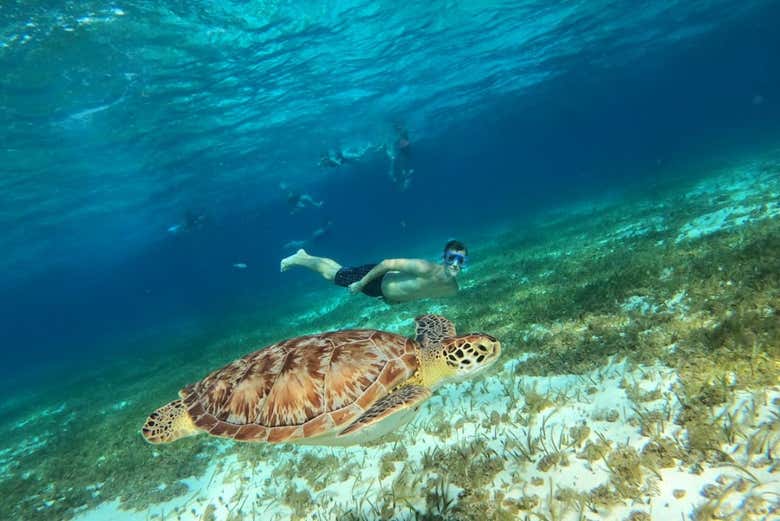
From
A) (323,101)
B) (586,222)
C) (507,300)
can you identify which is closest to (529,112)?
(323,101)

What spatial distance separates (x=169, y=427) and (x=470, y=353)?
3.57 m

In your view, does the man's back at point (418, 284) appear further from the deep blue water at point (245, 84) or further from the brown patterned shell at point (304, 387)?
the deep blue water at point (245, 84)

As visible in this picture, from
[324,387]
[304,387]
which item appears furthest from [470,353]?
[304,387]

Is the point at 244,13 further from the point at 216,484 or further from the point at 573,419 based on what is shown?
the point at 573,419

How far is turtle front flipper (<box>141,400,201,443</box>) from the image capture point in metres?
4.26

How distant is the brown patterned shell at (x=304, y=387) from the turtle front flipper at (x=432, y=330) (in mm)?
253

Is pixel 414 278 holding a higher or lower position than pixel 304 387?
lower

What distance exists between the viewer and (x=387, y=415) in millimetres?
3006

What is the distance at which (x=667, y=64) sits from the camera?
167 feet

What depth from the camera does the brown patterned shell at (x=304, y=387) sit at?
362 cm

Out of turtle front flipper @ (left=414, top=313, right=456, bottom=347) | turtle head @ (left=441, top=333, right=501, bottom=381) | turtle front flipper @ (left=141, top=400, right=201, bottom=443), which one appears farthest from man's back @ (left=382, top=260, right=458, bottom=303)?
turtle front flipper @ (left=141, top=400, right=201, bottom=443)

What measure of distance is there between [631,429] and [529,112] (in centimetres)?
6361

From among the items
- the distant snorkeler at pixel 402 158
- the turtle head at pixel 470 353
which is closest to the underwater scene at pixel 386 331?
the turtle head at pixel 470 353

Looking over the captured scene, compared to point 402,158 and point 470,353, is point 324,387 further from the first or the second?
point 402,158
